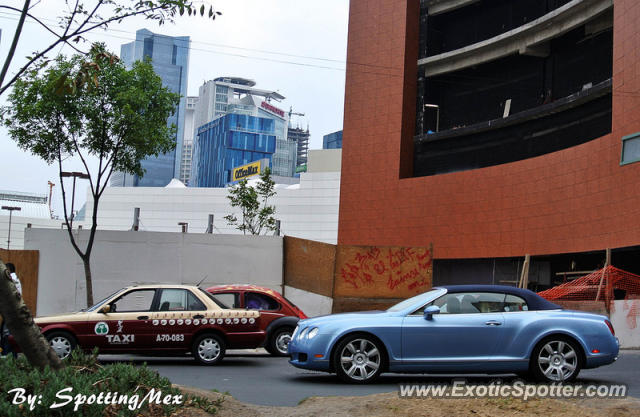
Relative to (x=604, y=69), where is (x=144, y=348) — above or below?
below

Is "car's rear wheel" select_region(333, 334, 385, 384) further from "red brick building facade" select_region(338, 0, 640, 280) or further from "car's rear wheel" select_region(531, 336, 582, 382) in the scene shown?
"red brick building facade" select_region(338, 0, 640, 280)

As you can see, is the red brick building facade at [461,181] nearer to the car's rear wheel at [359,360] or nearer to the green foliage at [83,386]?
the car's rear wheel at [359,360]

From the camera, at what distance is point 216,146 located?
643 feet

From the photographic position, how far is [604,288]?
2047cm

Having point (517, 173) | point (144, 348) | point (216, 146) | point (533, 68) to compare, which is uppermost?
point (216, 146)

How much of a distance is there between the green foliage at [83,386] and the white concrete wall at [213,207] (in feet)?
243

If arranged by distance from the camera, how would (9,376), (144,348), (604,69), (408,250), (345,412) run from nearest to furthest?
(9,376) → (345,412) → (144,348) → (408,250) → (604,69)

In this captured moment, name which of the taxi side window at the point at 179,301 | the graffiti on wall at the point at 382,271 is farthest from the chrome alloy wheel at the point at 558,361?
the graffiti on wall at the point at 382,271

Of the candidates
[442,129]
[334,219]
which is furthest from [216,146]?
[442,129]

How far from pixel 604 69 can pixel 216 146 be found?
16889 centimetres

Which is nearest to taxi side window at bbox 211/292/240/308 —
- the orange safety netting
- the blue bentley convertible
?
the blue bentley convertible

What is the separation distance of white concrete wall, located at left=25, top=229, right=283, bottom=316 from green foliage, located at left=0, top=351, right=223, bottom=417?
15.5 metres

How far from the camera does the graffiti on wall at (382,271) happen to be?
886 inches

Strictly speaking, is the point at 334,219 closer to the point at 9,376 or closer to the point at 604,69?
the point at 604,69
